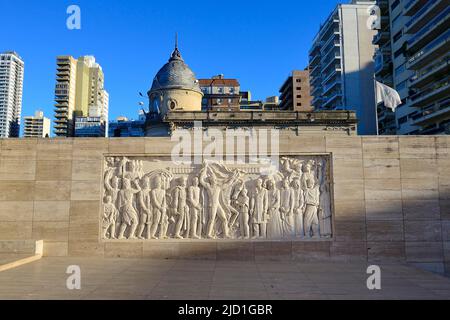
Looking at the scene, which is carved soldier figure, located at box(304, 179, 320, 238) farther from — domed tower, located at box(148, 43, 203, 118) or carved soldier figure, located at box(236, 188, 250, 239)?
domed tower, located at box(148, 43, 203, 118)

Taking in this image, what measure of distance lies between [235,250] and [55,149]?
5.97 metres

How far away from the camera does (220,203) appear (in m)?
10.9

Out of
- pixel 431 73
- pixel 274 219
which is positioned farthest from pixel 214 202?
pixel 431 73

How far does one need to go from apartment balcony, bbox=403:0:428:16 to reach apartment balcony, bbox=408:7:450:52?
256 cm

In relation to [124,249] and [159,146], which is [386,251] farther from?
[124,249]

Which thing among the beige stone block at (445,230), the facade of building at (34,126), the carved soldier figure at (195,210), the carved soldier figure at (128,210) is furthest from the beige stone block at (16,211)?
the facade of building at (34,126)

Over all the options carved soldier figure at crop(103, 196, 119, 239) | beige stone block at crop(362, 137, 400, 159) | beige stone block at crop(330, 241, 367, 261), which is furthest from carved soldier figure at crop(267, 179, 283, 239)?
carved soldier figure at crop(103, 196, 119, 239)

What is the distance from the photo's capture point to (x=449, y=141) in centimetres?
1116

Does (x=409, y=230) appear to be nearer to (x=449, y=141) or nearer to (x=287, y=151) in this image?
(x=449, y=141)

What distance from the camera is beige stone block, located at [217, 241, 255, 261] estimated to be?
10.7 meters

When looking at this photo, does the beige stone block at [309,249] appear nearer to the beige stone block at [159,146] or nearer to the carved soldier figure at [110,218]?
the beige stone block at [159,146]

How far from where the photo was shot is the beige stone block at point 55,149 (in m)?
11.3

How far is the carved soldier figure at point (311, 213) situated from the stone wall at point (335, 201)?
38 cm

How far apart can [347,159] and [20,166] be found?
9.46 m
